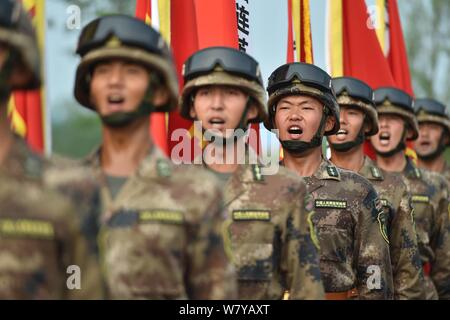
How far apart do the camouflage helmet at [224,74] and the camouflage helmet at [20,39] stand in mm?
2271

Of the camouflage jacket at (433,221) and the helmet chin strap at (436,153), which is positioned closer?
the camouflage jacket at (433,221)

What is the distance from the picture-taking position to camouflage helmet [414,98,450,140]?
14.2 meters

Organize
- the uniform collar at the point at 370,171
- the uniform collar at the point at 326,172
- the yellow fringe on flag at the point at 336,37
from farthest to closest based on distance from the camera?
1. the yellow fringe on flag at the point at 336,37
2. the uniform collar at the point at 370,171
3. the uniform collar at the point at 326,172

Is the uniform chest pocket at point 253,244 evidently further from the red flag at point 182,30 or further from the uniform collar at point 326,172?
the red flag at point 182,30

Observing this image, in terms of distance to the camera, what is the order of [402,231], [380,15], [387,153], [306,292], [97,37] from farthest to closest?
[380,15]
[387,153]
[402,231]
[306,292]
[97,37]

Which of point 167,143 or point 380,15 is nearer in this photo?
point 167,143

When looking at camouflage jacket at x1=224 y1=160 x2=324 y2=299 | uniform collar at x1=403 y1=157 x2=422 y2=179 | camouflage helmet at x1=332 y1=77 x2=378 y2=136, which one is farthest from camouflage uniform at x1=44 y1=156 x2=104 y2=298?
uniform collar at x1=403 y1=157 x2=422 y2=179

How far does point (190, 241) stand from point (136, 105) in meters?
0.81

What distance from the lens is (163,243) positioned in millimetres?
5043

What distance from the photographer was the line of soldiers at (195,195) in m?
4.30

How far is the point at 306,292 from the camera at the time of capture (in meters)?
6.31

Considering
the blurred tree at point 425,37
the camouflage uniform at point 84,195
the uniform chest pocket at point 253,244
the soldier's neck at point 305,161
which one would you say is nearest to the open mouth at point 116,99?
the camouflage uniform at point 84,195

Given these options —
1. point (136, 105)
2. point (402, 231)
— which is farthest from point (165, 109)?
point (402, 231)

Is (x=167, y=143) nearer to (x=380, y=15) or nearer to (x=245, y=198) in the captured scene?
(x=245, y=198)
